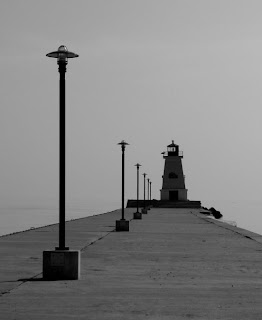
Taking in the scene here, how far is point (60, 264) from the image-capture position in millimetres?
14344

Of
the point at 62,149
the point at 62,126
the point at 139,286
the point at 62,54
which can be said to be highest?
the point at 62,54

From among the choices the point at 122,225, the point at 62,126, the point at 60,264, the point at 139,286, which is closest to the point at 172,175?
the point at 122,225

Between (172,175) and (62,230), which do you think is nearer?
(62,230)

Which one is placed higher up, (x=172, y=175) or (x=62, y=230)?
(x=172, y=175)

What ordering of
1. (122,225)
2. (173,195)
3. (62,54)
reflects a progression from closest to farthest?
(62,54) → (122,225) → (173,195)

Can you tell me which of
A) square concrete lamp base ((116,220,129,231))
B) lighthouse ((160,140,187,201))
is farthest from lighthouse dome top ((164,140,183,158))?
square concrete lamp base ((116,220,129,231))

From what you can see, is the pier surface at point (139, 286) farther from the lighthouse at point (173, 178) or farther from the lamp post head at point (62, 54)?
the lighthouse at point (173, 178)

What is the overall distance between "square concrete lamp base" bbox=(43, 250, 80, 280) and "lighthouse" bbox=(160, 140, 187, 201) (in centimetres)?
9826

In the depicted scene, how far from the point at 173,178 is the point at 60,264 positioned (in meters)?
99.9

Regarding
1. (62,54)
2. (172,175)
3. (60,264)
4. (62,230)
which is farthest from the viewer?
(172,175)

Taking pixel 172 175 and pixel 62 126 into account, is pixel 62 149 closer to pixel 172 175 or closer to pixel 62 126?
pixel 62 126

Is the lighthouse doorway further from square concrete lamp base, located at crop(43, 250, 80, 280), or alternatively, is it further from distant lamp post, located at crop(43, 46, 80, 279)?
square concrete lamp base, located at crop(43, 250, 80, 280)

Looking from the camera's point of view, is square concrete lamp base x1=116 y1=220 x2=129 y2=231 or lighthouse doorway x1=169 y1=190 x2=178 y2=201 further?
lighthouse doorway x1=169 y1=190 x2=178 y2=201

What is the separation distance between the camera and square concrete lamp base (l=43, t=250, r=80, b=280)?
14.3 m
